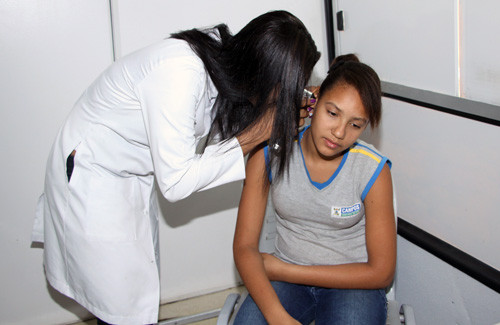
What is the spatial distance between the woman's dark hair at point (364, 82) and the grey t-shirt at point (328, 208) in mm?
132

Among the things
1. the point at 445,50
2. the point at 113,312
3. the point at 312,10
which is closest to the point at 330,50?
the point at 312,10

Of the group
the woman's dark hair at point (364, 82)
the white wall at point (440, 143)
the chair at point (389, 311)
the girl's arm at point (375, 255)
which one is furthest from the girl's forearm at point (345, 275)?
the woman's dark hair at point (364, 82)

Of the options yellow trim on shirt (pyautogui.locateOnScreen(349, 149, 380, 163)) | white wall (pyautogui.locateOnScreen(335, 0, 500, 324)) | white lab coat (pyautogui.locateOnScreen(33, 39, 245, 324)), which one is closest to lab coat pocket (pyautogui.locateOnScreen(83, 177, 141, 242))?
white lab coat (pyautogui.locateOnScreen(33, 39, 245, 324))

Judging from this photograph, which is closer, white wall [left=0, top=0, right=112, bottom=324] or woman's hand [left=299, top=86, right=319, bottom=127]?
woman's hand [left=299, top=86, right=319, bottom=127]

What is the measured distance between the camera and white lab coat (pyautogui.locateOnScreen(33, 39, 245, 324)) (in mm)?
1131

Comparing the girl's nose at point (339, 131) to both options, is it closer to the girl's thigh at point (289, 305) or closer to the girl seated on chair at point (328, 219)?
the girl seated on chair at point (328, 219)

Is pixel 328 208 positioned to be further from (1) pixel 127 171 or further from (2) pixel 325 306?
(1) pixel 127 171

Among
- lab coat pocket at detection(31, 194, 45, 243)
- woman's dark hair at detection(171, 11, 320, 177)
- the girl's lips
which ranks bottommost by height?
lab coat pocket at detection(31, 194, 45, 243)

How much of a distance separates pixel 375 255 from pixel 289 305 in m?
0.27

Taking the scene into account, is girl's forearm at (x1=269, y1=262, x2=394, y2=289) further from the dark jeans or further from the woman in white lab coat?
the woman in white lab coat

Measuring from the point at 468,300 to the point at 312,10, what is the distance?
125 cm

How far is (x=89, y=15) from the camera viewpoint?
1.80 meters

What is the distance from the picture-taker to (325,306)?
1.33m

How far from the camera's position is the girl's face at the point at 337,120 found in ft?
4.11
